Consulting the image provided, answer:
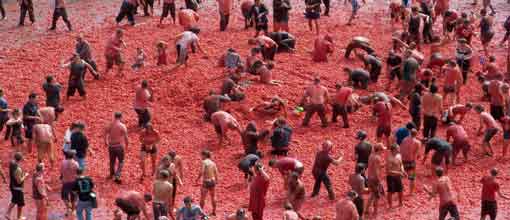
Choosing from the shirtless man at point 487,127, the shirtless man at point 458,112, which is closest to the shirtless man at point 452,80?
the shirtless man at point 458,112

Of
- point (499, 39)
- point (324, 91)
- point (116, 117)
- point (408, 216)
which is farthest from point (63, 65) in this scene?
point (499, 39)

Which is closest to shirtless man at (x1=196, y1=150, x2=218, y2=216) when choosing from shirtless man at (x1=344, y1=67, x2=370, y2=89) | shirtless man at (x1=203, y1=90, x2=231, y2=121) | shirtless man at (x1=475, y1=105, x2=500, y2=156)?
shirtless man at (x1=203, y1=90, x2=231, y2=121)

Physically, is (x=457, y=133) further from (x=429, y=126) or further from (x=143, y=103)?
(x=143, y=103)

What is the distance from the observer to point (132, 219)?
79.0 feet

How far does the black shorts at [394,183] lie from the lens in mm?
25812

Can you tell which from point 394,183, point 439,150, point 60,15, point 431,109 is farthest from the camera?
point 60,15

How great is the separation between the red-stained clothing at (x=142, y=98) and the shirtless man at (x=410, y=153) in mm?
6369

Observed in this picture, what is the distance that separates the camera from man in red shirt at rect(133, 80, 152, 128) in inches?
1154

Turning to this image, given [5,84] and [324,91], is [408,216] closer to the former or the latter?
[324,91]

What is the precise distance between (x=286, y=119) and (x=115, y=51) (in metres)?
4.97

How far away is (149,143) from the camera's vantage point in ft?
88.0

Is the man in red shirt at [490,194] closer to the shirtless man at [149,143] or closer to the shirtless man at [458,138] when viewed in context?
the shirtless man at [458,138]

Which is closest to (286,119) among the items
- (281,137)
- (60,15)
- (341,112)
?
(341,112)

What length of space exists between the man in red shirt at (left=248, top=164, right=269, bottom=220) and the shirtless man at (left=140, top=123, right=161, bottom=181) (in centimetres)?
304
